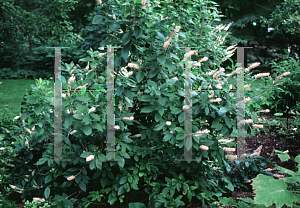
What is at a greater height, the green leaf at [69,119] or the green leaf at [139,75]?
the green leaf at [139,75]

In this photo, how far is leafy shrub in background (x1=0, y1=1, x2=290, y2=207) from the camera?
1.85 meters

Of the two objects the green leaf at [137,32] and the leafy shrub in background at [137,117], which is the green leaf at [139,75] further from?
the green leaf at [137,32]

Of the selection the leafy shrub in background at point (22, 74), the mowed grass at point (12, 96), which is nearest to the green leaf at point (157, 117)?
the mowed grass at point (12, 96)

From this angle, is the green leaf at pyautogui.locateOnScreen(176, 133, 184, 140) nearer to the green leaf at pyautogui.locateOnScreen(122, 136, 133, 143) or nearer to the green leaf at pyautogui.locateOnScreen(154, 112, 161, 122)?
the green leaf at pyautogui.locateOnScreen(154, 112, 161, 122)

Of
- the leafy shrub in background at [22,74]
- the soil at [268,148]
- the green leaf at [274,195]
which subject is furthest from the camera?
the leafy shrub in background at [22,74]

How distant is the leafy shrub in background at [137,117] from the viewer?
1851 mm

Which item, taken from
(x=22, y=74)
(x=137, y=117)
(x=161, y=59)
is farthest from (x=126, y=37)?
(x=22, y=74)

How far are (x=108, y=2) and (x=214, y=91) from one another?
3.33 ft

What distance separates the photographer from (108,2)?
1.93 metres

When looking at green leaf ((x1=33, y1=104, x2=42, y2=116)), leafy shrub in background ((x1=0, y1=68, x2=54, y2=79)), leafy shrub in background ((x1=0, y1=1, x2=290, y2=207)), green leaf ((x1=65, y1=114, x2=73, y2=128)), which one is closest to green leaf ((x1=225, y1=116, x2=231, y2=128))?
leafy shrub in background ((x1=0, y1=1, x2=290, y2=207))

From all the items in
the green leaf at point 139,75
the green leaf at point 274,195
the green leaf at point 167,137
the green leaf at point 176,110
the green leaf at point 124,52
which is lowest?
the green leaf at point 274,195

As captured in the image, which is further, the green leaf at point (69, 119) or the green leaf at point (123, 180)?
the green leaf at point (123, 180)

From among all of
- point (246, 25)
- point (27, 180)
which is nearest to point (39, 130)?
point (27, 180)

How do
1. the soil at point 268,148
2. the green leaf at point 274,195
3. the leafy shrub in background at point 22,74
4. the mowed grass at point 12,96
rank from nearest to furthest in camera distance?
the green leaf at point 274,195 → the soil at point 268,148 → the mowed grass at point 12,96 → the leafy shrub in background at point 22,74
